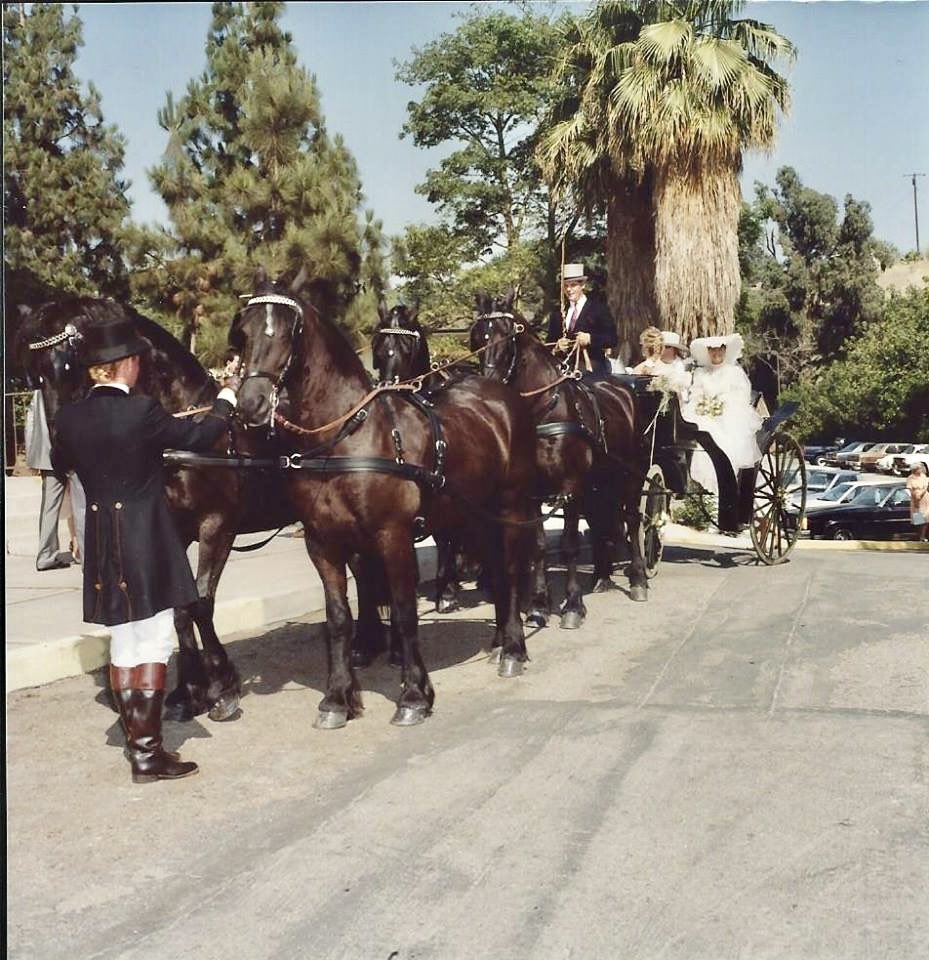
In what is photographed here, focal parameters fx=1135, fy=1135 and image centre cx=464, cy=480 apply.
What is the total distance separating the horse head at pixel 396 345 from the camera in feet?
27.3

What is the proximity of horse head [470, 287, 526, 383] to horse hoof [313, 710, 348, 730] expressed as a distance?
3.29 m

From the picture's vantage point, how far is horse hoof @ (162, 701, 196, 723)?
6.19 m

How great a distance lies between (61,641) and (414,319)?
11.5 ft

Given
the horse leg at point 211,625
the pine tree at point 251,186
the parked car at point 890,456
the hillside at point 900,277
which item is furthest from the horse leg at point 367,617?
the hillside at point 900,277

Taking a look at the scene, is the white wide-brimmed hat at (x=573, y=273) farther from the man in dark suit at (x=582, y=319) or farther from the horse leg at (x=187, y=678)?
the horse leg at (x=187, y=678)

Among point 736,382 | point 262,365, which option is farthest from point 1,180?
point 736,382

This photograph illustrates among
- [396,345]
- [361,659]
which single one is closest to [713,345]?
[396,345]

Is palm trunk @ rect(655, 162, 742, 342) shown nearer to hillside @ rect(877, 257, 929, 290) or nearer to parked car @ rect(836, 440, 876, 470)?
parked car @ rect(836, 440, 876, 470)

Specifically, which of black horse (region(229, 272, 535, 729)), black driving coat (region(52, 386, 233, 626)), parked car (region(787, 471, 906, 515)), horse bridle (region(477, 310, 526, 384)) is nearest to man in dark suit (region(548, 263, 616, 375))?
horse bridle (region(477, 310, 526, 384))

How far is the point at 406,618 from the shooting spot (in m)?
6.23

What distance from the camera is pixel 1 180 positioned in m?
3.49

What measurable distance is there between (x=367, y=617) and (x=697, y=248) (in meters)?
6.94

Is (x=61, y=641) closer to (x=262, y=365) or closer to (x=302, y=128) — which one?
(x=262, y=365)

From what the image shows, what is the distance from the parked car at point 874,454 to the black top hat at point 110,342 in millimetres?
13480
